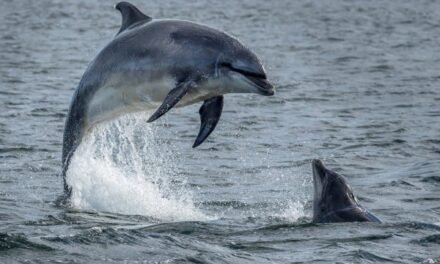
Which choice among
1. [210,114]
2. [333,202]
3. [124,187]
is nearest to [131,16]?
[210,114]

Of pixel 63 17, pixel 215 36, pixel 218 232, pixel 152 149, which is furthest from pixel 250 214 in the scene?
pixel 63 17

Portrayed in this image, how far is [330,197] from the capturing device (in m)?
14.6

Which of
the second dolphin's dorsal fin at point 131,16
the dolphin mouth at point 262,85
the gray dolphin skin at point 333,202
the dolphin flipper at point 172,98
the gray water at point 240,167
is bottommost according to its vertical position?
the gray water at point 240,167

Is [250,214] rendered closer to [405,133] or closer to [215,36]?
[215,36]

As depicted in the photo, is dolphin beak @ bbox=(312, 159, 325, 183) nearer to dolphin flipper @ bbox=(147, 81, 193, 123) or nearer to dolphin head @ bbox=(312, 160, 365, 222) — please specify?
dolphin head @ bbox=(312, 160, 365, 222)

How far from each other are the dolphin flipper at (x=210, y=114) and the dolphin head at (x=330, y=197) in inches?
72.3

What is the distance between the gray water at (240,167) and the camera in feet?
41.9

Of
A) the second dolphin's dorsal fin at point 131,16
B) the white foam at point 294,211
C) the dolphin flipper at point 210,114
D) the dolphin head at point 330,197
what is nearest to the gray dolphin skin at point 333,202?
the dolphin head at point 330,197

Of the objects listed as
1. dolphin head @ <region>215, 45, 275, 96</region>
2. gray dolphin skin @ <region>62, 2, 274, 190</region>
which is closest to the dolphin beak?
gray dolphin skin @ <region>62, 2, 274, 190</region>

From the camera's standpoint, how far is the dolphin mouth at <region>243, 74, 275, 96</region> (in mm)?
12648

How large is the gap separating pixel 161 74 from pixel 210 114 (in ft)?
2.24

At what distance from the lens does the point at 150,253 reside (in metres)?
12.2

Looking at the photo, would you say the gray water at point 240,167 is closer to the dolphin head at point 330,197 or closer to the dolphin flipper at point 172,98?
the dolphin head at point 330,197

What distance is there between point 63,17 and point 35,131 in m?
36.4
